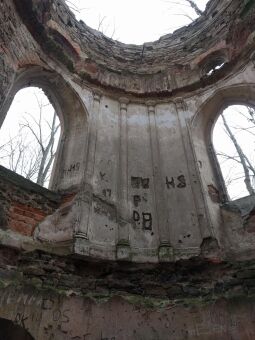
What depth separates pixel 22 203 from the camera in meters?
5.10

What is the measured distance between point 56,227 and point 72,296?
1.25 metres

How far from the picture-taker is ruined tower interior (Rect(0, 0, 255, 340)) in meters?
4.30

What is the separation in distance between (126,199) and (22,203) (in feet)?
6.44

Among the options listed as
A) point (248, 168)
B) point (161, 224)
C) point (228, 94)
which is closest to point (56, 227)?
point (161, 224)

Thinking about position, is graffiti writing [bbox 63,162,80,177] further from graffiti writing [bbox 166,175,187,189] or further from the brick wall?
graffiti writing [bbox 166,175,187,189]

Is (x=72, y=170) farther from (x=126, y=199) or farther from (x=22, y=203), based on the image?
(x=22, y=203)

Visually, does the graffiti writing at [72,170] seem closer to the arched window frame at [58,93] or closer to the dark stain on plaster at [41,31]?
the arched window frame at [58,93]

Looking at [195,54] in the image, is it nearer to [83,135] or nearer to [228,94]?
[228,94]

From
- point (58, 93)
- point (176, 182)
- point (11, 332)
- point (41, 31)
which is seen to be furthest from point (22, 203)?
point (41, 31)

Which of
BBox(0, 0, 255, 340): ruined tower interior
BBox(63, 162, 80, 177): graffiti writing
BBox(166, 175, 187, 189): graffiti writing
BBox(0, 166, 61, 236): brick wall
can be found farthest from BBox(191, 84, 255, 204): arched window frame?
BBox(0, 166, 61, 236): brick wall

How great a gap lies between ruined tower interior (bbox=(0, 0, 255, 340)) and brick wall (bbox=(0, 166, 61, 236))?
0.02 m

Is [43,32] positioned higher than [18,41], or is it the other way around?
[43,32]

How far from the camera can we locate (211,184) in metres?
6.42

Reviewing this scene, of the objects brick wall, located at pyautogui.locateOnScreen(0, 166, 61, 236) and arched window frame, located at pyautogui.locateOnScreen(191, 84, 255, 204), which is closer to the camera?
brick wall, located at pyautogui.locateOnScreen(0, 166, 61, 236)
